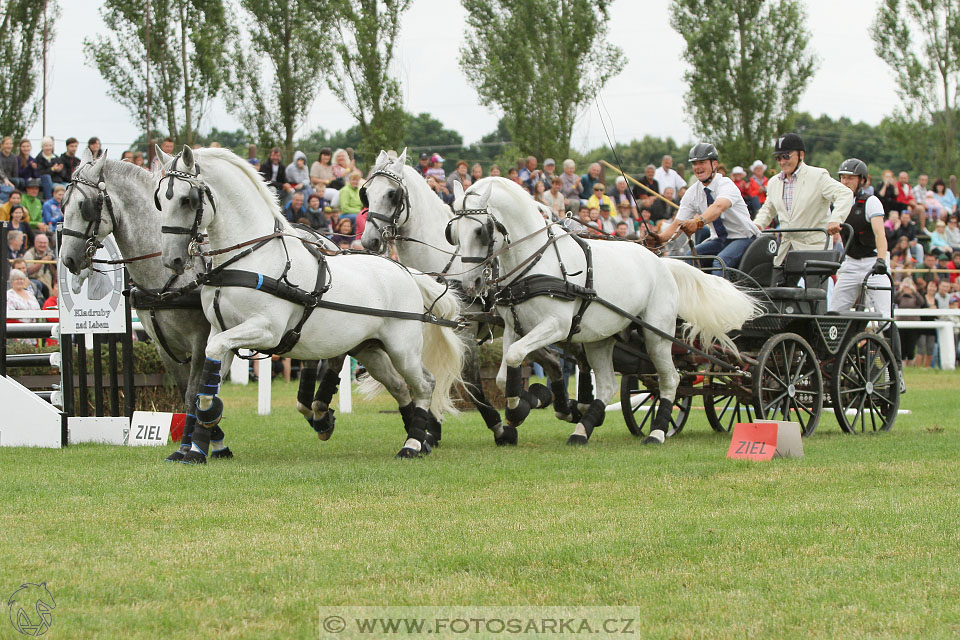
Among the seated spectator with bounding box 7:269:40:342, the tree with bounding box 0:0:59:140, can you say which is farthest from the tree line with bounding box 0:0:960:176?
the seated spectator with bounding box 7:269:40:342

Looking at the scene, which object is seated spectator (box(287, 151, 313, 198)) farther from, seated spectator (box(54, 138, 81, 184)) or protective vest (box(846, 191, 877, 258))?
protective vest (box(846, 191, 877, 258))

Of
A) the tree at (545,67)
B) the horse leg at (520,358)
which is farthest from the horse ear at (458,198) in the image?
the tree at (545,67)

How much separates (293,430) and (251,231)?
357cm

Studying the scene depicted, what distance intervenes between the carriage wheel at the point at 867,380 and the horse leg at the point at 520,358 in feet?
9.43

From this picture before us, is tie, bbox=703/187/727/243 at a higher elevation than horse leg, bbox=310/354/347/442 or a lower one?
higher

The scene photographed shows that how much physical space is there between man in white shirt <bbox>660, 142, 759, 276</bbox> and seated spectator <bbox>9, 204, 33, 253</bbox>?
8.88 meters

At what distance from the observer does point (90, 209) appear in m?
8.11

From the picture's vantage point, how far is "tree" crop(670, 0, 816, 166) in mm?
29297

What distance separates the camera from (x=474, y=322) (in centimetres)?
963

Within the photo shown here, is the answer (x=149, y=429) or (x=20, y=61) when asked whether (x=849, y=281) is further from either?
(x=20, y=61)

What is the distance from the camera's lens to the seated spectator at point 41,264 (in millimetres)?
14484

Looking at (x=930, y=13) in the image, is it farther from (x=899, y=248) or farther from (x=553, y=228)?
(x=553, y=228)

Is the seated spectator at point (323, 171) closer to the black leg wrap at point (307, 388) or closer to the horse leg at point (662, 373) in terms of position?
the black leg wrap at point (307, 388)

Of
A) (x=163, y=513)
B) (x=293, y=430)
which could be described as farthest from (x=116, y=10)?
(x=163, y=513)
